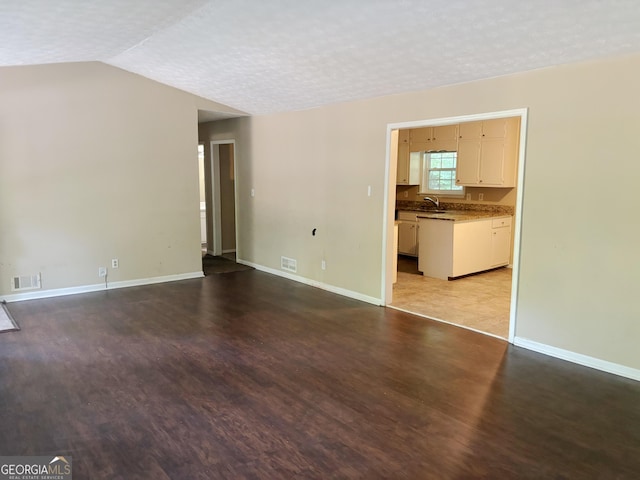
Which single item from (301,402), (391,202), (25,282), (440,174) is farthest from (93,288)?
(440,174)

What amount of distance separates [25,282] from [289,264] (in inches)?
123

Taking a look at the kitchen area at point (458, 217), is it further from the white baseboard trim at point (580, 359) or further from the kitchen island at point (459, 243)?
the white baseboard trim at point (580, 359)

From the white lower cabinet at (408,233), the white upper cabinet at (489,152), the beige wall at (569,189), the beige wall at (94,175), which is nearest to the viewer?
the beige wall at (569,189)

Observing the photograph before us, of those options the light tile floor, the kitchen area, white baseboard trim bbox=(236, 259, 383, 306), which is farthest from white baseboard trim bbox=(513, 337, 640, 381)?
white baseboard trim bbox=(236, 259, 383, 306)

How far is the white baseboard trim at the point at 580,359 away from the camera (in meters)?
3.38

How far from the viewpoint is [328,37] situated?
3.81m

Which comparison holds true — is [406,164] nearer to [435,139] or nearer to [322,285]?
[435,139]

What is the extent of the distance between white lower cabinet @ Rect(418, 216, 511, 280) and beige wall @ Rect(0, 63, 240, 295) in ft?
10.5

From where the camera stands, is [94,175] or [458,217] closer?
[94,175]

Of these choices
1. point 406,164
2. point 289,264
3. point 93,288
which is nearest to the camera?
point 93,288

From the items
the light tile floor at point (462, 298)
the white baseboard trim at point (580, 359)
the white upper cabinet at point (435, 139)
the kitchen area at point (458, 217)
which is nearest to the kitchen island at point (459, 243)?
the kitchen area at point (458, 217)

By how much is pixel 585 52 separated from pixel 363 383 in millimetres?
2745

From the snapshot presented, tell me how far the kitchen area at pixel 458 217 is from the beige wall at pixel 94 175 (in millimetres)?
3177

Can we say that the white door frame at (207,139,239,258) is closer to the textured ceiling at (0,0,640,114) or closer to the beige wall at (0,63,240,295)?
the beige wall at (0,63,240,295)
